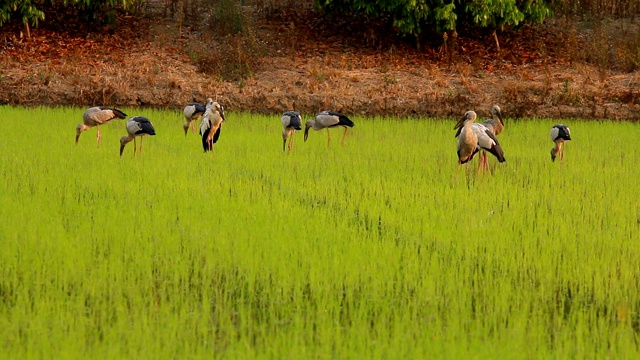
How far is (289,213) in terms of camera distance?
955 cm

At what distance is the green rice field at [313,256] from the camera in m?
6.01

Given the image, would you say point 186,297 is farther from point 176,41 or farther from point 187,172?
point 176,41

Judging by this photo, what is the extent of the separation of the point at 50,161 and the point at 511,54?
13663mm

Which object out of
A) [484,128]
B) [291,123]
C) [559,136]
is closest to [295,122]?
[291,123]

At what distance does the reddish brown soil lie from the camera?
64.6 ft

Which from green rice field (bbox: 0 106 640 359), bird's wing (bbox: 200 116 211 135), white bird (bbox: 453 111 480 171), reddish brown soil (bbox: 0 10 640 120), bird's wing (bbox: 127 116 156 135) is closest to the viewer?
green rice field (bbox: 0 106 640 359)

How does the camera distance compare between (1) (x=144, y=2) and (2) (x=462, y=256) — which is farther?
(1) (x=144, y=2)

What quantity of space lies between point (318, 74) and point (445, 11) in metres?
3.36

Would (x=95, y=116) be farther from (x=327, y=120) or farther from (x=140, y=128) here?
(x=327, y=120)

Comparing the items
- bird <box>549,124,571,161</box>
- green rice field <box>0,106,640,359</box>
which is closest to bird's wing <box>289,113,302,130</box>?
green rice field <box>0,106,640,359</box>

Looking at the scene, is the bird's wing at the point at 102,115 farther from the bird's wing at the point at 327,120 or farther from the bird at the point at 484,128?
the bird at the point at 484,128

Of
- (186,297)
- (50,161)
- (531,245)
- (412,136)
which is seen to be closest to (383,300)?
(186,297)

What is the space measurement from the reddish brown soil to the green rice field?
5938 millimetres

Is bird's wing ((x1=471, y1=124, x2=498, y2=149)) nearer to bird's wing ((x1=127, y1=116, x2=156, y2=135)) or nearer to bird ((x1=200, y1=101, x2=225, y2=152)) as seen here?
bird ((x1=200, y1=101, x2=225, y2=152))
